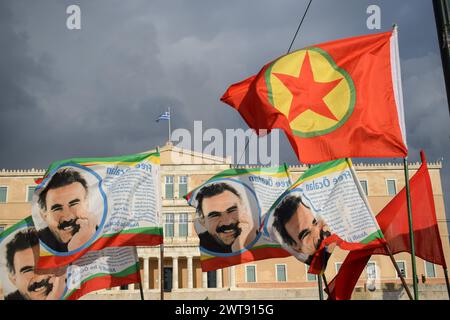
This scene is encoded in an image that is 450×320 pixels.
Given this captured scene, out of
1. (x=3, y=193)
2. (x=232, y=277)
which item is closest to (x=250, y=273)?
(x=232, y=277)

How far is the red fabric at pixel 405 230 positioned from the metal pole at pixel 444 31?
6.87 metres

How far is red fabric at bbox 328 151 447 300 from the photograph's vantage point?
12.3 metres

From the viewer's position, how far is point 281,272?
129ft

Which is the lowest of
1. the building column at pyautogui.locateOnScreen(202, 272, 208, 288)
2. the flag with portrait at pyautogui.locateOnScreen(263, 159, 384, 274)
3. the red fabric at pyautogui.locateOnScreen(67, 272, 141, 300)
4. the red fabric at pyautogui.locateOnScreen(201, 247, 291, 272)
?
the building column at pyautogui.locateOnScreen(202, 272, 208, 288)

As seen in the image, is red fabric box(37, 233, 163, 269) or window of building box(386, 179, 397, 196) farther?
window of building box(386, 179, 397, 196)

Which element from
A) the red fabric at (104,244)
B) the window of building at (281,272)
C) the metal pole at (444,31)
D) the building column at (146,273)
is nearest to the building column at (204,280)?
the building column at (146,273)

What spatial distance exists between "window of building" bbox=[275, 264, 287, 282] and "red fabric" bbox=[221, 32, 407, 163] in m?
30.5

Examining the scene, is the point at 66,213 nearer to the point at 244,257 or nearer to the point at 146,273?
the point at 244,257

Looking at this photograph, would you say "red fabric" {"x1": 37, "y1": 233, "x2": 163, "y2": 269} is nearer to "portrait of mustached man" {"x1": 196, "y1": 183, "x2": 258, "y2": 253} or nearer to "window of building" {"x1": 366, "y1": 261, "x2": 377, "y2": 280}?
"portrait of mustached man" {"x1": 196, "y1": 183, "x2": 258, "y2": 253}

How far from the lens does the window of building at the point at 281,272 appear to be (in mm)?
39125

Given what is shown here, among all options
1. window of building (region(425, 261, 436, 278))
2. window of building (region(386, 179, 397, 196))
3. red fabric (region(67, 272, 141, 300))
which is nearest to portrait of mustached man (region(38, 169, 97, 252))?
red fabric (region(67, 272, 141, 300))

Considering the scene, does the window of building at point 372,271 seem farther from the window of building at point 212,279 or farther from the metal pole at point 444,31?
the metal pole at point 444,31
